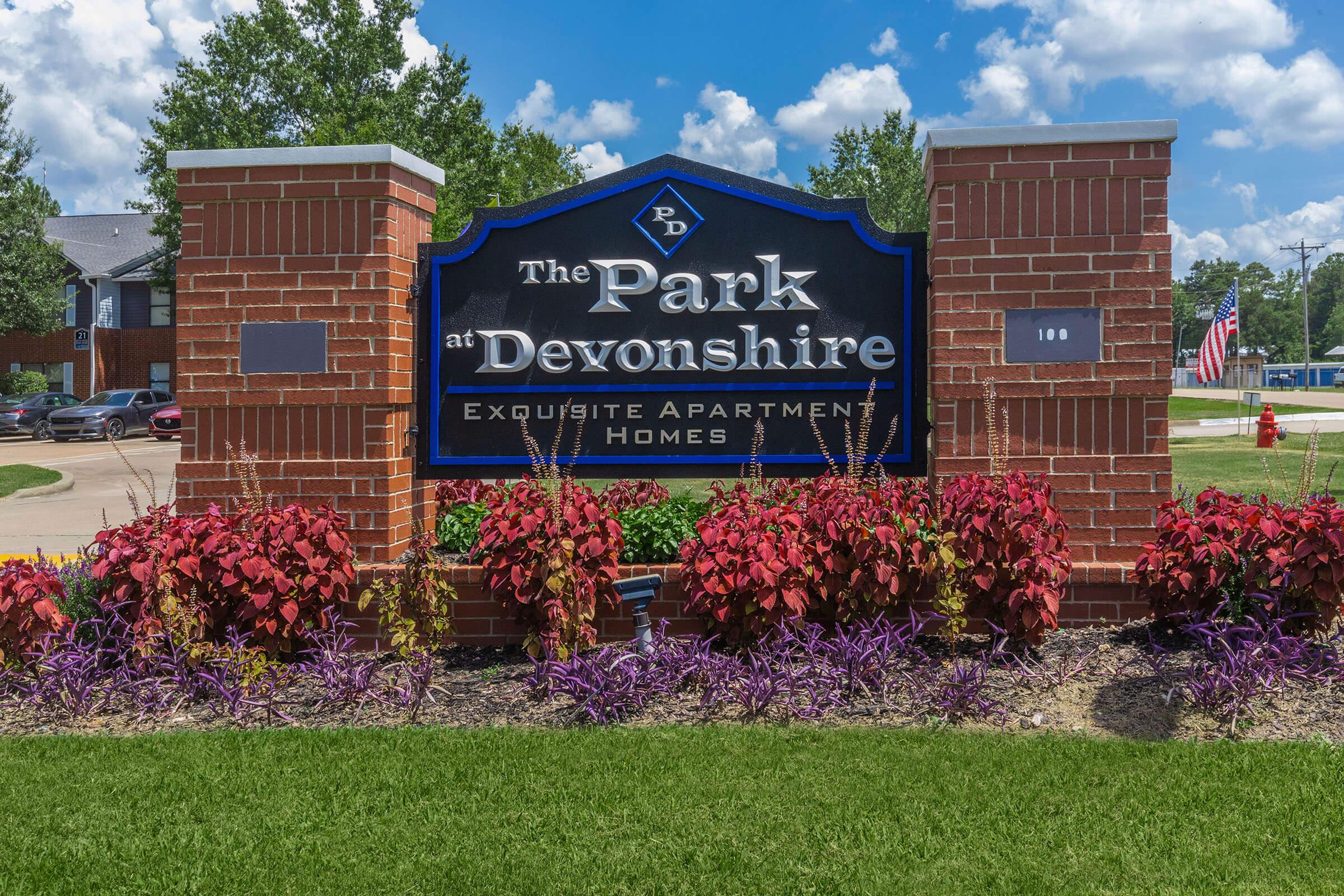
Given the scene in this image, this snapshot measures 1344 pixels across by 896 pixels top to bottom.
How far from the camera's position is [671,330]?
5.88 m

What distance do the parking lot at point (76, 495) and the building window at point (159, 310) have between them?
1455cm

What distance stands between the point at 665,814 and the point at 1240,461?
63.9ft

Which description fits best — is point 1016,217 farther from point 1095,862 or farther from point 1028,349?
point 1095,862

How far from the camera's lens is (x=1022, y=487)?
4.91 metres

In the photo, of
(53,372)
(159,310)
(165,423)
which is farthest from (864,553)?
(53,372)

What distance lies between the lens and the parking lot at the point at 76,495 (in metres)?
11.6

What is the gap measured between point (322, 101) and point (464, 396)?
34.9 metres

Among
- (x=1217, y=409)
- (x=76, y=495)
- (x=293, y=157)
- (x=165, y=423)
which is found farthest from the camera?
(x=1217, y=409)

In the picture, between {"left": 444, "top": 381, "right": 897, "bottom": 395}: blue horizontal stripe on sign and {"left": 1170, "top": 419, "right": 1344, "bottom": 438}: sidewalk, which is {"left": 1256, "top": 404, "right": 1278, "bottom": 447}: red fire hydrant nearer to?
{"left": 1170, "top": 419, "right": 1344, "bottom": 438}: sidewalk

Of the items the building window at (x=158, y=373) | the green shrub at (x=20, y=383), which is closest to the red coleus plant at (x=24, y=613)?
the green shrub at (x=20, y=383)

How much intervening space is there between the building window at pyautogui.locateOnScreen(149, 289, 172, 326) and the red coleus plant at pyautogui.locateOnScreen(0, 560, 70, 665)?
42.7m

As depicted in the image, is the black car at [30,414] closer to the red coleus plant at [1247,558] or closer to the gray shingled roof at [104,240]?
the gray shingled roof at [104,240]

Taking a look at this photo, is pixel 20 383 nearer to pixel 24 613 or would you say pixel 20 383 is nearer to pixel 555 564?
pixel 24 613

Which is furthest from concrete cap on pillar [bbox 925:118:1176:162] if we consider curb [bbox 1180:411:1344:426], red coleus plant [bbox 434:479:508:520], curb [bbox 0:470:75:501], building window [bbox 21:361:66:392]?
building window [bbox 21:361:66:392]
